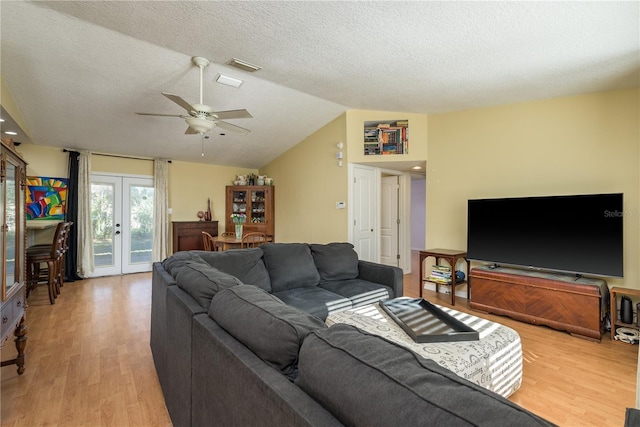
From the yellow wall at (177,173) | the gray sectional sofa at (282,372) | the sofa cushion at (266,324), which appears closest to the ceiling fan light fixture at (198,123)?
the gray sectional sofa at (282,372)

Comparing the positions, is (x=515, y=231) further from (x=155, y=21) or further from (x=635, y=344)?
(x=155, y=21)

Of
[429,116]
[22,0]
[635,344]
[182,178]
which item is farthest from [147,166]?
[635,344]

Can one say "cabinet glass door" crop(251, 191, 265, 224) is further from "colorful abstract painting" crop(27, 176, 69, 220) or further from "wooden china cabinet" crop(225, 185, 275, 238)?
"colorful abstract painting" crop(27, 176, 69, 220)

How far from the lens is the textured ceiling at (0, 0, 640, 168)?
233 centimetres

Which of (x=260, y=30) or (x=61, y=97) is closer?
(x=260, y=30)

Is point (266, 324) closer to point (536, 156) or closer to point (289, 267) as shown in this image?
point (289, 267)

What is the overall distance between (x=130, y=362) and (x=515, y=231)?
162 inches

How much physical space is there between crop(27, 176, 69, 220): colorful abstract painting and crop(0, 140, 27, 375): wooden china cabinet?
3491mm

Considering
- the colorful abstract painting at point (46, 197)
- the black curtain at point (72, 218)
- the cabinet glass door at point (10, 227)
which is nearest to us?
the cabinet glass door at point (10, 227)

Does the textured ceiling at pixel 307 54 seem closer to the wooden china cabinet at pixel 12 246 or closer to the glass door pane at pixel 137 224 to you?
the wooden china cabinet at pixel 12 246

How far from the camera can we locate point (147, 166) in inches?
240

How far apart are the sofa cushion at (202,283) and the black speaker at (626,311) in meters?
3.59

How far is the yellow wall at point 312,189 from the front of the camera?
5.07 m

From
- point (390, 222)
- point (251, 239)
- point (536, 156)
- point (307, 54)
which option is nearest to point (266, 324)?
point (307, 54)
